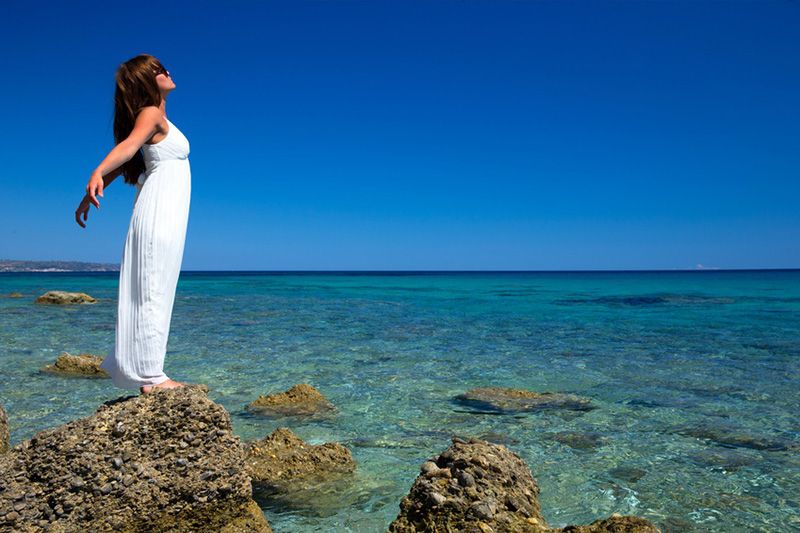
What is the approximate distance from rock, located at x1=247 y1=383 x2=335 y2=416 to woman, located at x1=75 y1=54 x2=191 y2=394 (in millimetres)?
3876

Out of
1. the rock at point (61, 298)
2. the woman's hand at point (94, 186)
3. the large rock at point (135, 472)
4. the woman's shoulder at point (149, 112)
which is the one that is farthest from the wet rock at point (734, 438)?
the rock at point (61, 298)

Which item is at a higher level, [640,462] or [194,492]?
[194,492]

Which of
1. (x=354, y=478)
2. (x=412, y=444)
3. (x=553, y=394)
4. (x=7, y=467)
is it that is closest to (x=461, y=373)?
(x=553, y=394)

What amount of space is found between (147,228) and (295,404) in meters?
4.54

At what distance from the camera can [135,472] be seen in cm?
349

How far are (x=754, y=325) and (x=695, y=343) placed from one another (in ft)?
19.8

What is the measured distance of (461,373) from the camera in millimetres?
10898

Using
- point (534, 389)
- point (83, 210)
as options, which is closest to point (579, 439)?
point (534, 389)

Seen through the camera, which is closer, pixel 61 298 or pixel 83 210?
pixel 83 210

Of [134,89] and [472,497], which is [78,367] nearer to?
[134,89]

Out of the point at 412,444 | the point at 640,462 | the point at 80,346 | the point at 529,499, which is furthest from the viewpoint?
the point at 80,346

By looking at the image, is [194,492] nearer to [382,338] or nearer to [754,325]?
[382,338]

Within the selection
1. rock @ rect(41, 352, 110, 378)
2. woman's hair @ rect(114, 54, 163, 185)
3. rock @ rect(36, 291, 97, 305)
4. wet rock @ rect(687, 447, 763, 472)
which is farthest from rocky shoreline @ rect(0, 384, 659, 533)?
rock @ rect(36, 291, 97, 305)

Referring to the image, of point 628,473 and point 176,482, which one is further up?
point 176,482
